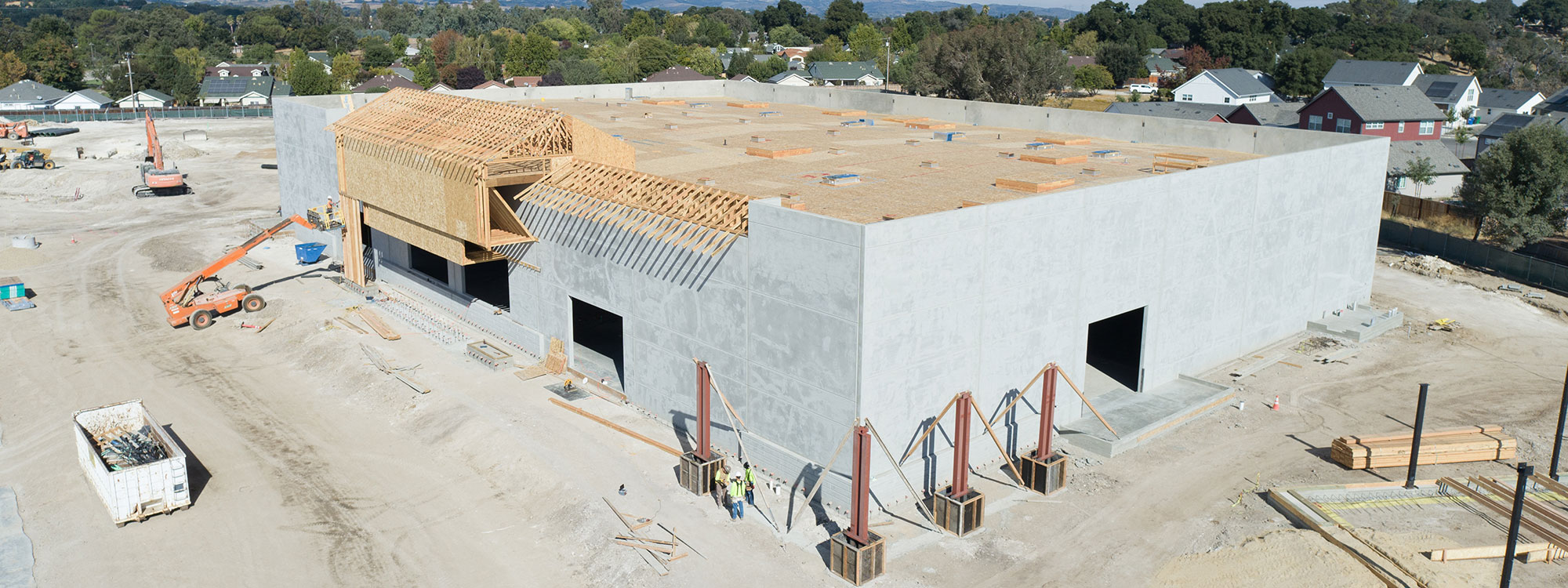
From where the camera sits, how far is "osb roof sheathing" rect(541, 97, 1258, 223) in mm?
29219

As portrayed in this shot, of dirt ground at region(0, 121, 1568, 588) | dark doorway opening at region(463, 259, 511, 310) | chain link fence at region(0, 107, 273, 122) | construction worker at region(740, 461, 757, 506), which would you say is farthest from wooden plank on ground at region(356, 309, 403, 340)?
Result: chain link fence at region(0, 107, 273, 122)

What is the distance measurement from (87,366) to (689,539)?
2205 centimetres

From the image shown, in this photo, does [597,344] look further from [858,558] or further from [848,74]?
[848,74]

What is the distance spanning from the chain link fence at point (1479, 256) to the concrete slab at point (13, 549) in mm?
50770

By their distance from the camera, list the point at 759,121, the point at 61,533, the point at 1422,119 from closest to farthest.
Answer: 1. the point at 61,533
2. the point at 759,121
3. the point at 1422,119

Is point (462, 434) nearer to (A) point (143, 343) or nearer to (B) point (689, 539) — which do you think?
(B) point (689, 539)

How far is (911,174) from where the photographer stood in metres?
33.5

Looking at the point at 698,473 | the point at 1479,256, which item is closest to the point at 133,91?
the point at 698,473

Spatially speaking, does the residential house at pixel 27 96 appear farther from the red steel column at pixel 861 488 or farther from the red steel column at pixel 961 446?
the red steel column at pixel 961 446

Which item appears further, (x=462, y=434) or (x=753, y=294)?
(x=462, y=434)

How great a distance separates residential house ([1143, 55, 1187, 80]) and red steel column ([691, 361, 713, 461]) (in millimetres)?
145682

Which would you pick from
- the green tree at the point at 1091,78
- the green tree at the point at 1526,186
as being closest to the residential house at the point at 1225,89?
the green tree at the point at 1091,78

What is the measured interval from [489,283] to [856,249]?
75.8 feet

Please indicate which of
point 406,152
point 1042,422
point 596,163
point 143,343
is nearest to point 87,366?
point 143,343
